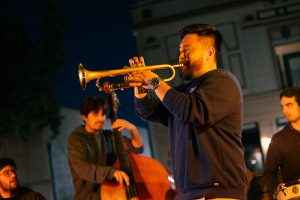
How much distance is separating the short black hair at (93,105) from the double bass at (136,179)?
0.58ft

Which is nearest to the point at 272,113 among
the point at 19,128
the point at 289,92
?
the point at 19,128

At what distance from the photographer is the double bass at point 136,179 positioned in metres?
4.27

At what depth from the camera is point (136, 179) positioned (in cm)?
443

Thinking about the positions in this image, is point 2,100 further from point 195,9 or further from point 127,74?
point 127,74

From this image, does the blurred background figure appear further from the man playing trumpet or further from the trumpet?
the man playing trumpet

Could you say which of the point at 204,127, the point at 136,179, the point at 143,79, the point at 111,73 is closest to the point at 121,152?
the point at 136,179

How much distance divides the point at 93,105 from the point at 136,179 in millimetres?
882

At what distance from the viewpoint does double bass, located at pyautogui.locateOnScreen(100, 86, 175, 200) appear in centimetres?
427

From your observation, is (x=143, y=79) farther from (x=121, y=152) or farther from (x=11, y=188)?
(x=11, y=188)

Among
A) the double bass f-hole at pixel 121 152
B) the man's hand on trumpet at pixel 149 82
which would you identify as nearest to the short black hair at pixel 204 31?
the man's hand on trumpet at pixel 149 82

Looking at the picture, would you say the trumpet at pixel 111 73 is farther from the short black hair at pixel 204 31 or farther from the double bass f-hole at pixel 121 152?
the double bass f-hole at pixel 121 152

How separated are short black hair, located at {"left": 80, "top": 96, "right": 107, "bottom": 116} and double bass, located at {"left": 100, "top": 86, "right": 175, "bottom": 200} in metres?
0.18

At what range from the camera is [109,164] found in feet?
15.7

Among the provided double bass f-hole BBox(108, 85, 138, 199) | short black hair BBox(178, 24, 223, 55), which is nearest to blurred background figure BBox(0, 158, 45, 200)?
double bass f-hole BBox(108, 85, 138, 199)
